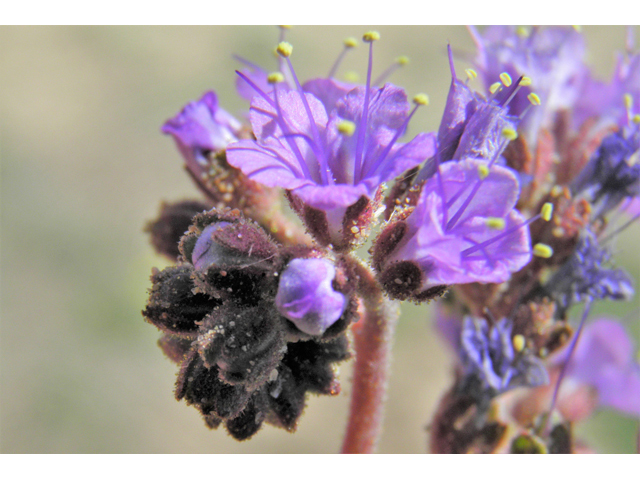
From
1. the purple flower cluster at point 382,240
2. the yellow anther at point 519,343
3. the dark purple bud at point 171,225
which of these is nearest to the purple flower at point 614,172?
the purple flower cluster at point 382,240

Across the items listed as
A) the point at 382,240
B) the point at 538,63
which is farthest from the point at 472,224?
the point at 538,63

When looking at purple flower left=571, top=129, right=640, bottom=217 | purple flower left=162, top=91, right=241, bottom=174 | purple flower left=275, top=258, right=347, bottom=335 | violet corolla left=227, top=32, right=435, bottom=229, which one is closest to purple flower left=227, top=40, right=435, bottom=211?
violet corolla left=227, top=32, right=435, bottom=229

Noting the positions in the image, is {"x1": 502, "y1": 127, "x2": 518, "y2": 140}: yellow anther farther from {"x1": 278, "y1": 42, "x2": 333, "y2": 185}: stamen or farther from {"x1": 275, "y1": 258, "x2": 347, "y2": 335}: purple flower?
{"x1": 275, "y1": 258, "x2": 347, "y2": 335}: purple flower

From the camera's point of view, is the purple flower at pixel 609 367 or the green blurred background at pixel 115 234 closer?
the purple flower at pixel 609 367

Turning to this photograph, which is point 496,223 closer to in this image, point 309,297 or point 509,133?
point 509,133

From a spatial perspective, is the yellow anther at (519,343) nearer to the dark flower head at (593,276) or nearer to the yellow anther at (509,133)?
the dark flower head at (593,276)

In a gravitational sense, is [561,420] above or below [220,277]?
below

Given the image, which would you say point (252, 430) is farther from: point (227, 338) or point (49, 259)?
point (49, 259)
